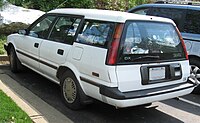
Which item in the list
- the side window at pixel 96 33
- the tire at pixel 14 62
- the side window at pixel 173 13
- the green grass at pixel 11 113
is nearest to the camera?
the green grass at pixel 11 113

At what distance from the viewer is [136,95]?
4113 mm

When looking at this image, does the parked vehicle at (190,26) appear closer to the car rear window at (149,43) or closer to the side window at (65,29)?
the car rear window at (149,43)

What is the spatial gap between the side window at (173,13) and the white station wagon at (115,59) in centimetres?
173

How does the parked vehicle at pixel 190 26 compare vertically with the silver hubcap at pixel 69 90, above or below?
above

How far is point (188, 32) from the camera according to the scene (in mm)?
6266

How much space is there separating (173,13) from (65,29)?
2737 millimetres

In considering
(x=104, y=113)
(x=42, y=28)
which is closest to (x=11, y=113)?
(x=104, y=113)

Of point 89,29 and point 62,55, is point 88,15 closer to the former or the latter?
point 89,29

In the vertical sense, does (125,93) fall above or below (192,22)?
below

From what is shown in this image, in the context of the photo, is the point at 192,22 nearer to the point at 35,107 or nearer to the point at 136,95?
the point at 136,95

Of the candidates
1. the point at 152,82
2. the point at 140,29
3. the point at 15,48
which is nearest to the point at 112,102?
the point at 152,82

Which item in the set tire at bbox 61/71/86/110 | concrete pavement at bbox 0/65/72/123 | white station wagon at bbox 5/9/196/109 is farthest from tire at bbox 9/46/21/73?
tire at bbox 61/71/86/110

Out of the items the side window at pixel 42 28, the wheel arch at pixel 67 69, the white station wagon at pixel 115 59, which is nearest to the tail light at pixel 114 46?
the white station wagon at pixel 115 59

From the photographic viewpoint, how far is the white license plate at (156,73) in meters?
4.36
